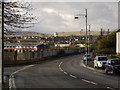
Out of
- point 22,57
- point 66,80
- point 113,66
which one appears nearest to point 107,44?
point 22,57

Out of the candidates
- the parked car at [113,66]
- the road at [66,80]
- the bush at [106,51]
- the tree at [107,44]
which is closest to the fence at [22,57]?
the bush at [106,51]

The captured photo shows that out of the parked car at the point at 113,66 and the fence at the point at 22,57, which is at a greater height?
the parked car at the point at 113,66

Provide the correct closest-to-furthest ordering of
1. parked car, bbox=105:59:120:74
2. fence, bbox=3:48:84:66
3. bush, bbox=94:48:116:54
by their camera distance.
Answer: parked car, bbox=105:59:120:74 < fence, bbox=3:48:84:66 < bush, bbox=94:48:116:54

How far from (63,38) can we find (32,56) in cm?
14458

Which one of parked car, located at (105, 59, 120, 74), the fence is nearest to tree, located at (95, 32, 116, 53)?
the fence

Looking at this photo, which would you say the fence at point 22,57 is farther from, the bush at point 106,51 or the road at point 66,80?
the road at point 66,80

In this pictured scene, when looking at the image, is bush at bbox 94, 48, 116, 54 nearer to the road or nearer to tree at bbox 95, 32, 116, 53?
tree at bbox 95, 32, 116, 53

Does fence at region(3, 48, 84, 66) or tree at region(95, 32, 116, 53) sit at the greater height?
tree at region(95, 32, 116, 53)

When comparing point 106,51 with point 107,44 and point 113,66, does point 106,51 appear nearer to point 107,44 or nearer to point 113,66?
point 107,44

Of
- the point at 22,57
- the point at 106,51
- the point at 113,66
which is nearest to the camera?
the point at 113,66

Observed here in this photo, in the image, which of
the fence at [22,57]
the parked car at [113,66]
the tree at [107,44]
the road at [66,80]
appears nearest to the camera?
the road at [66,80]

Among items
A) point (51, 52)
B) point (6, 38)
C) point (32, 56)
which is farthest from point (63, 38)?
point (6, 38)

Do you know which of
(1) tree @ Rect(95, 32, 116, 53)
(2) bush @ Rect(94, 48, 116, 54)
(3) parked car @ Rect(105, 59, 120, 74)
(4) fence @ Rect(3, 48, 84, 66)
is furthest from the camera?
(1) tree @ Rect(95, 32, 116, 53)

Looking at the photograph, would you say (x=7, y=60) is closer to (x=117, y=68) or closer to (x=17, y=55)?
(x=17, y=55)
